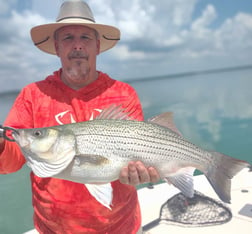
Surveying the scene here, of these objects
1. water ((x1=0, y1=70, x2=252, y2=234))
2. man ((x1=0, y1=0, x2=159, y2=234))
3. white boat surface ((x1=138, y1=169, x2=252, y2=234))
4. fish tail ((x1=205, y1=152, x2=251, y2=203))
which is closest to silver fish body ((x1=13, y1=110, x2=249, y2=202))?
fish tail ((x1=205, y1=152, x2=251, y2=203))

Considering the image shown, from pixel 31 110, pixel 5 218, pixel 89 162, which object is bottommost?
pixel 5 218

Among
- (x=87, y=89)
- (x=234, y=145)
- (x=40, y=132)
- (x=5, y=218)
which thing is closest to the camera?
(x=40, y=132)

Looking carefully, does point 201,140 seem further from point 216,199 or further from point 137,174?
point 137,174

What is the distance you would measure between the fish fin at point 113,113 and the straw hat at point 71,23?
919 mm

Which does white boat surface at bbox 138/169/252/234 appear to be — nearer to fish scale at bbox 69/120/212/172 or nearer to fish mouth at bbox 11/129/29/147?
fish scale at bbox 69/120/212/172

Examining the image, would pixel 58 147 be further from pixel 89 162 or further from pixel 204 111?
pixel 204 111

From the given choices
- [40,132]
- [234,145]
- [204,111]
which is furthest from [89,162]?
[204,111]

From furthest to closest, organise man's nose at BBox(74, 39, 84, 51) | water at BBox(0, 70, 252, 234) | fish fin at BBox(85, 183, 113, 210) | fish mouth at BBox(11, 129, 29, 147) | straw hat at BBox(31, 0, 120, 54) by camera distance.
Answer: water at BBox(0, 70, 252, 234), straw hat at BBox(31, 0, 120, 54), man's nose at BBox(74, 39, 84, 51), fish fin at BBox(85, 183, 113, 210), fish mouth at BBox(11, 129, 29, 147)

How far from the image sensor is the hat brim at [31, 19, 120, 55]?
2.79 m

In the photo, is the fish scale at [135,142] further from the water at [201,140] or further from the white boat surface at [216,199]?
the water at [201,140]

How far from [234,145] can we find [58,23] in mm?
18913

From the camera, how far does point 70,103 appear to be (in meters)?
2.79

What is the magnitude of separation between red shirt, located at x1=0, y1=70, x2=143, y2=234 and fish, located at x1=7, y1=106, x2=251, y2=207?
297 mm

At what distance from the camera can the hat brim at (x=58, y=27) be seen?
9.14 feet
